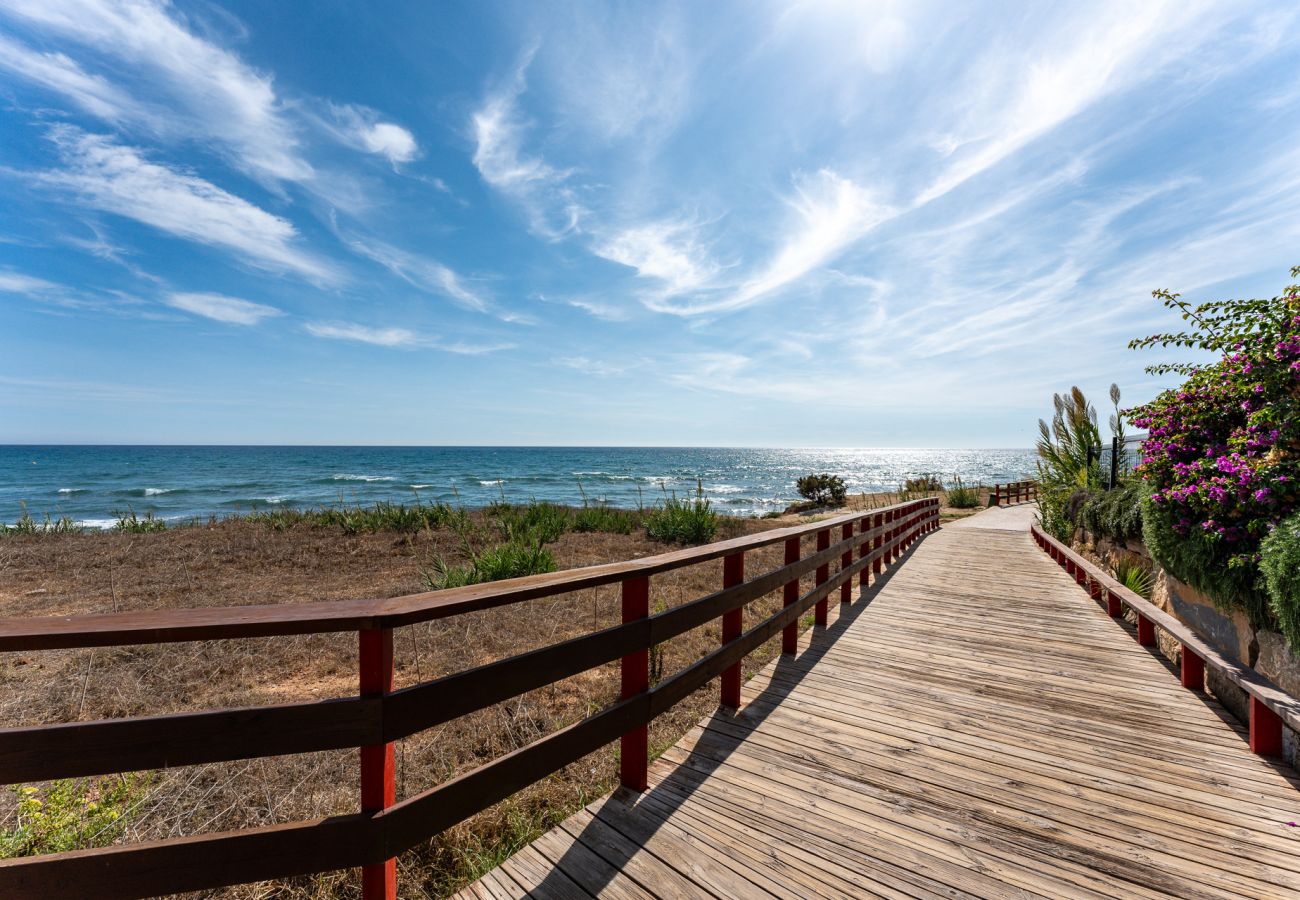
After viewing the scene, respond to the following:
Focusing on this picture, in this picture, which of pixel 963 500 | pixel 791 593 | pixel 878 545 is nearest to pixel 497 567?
pixel 791 593

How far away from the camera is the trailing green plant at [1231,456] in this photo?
132 inches

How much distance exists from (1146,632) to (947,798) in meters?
3.70

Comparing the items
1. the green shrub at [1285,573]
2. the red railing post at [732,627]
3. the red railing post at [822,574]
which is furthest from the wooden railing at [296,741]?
the green shrub at [1285,573]

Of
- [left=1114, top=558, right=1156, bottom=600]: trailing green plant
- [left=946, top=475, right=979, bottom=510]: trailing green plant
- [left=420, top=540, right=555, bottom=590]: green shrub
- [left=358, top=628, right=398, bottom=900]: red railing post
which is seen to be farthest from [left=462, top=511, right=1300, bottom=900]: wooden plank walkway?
[left=946, top=475, right=979, bottom=510]: trailing green plant

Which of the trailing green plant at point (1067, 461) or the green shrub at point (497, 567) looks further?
the trailing green plant at point (1067, 461)

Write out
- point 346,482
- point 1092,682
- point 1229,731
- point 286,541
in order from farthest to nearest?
point 346,482 → point 286,541 → point 1092,682 → point 1229,731

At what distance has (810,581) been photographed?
9445mm

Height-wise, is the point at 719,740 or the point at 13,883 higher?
the point at 13,883

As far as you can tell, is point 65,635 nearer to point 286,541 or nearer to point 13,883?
point 13,883

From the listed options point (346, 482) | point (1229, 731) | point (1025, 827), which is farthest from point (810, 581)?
point (346, 482)

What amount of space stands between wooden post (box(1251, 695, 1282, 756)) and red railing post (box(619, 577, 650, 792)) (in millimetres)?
3328

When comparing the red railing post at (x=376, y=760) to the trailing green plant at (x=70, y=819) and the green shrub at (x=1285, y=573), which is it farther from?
the green shrub at (x=1285, y=573)

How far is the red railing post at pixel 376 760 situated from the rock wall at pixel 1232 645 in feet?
14.0

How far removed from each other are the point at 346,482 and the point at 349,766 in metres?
42.8
